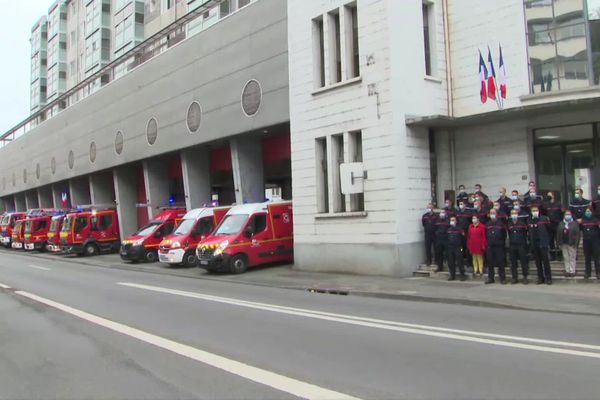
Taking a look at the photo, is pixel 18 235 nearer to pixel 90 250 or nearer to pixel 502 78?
pixel 90 250

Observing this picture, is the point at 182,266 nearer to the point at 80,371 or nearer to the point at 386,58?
the point at 386,58

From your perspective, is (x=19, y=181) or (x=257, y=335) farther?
(x=19, y=181)

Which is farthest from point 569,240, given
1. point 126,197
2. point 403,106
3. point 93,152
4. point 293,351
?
point 93,152

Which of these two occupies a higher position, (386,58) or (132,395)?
(386,58)

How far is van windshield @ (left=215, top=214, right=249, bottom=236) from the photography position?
2005 centimetres

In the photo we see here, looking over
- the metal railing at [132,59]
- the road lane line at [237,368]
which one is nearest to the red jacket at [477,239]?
the road lane line at [237,368]

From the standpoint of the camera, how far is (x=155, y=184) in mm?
34281

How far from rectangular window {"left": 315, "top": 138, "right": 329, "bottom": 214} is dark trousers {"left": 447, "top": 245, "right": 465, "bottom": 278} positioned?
516 cm

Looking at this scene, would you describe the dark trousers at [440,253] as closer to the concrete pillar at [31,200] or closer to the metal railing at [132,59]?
the metal railing at [132,59]

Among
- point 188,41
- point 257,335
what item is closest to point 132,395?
point 257,335

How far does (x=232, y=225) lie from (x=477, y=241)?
30.0 ft

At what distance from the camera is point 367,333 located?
8141 millimetres

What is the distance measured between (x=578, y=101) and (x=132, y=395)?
1308cm

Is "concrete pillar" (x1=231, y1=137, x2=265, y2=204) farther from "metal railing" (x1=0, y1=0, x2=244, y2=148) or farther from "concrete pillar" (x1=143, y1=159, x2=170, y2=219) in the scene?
"concrete pillar" (x1=143, y1=159, x2=170, y2=219)
